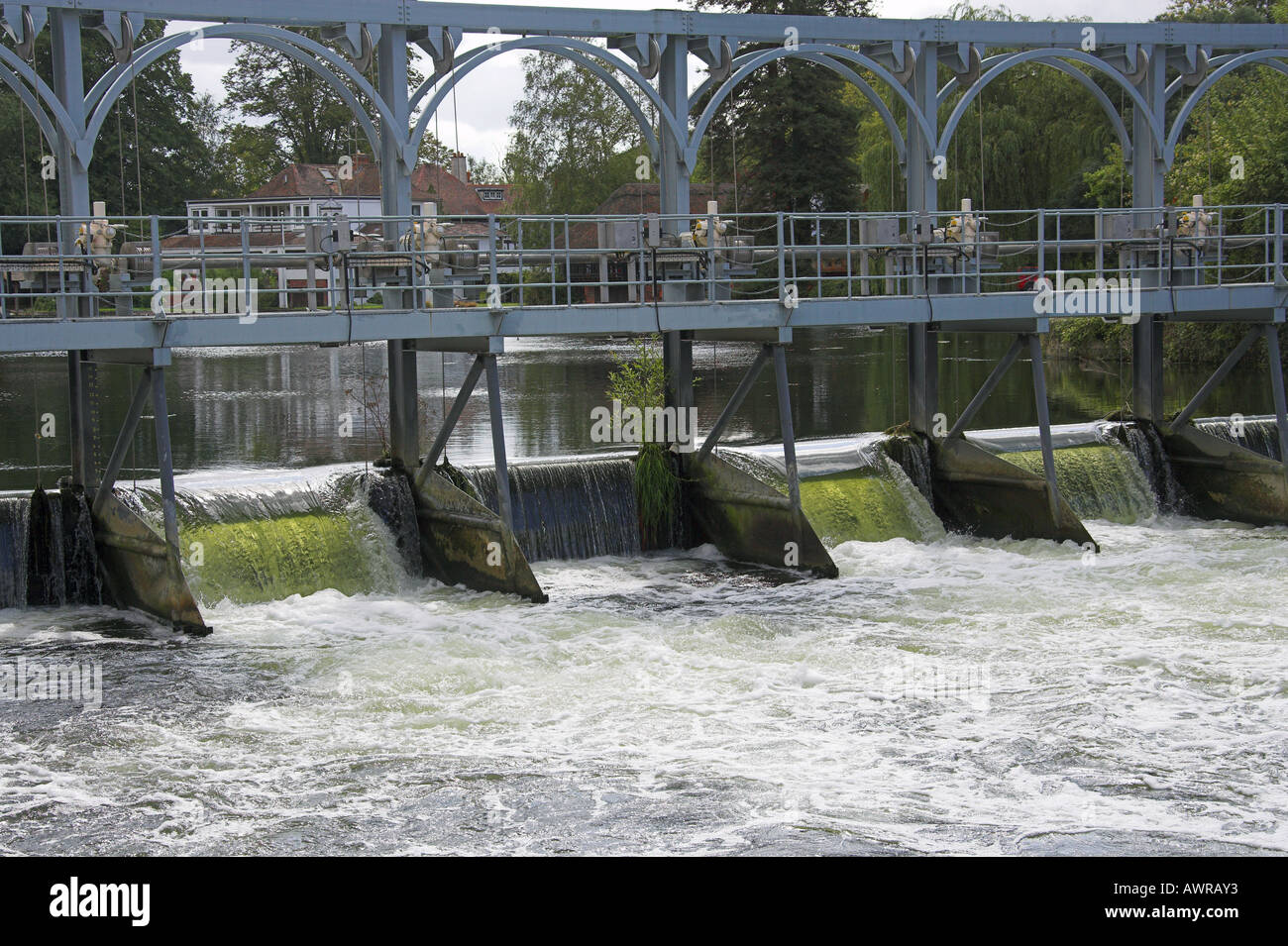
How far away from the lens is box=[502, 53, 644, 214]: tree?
2092 inches

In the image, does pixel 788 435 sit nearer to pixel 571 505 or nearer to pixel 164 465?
pixel 571 505

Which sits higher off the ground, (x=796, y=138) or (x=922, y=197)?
(x=796, y=138)

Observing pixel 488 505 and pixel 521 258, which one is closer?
pixel 521 258

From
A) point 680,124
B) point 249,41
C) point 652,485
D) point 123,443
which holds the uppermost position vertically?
point 249,41

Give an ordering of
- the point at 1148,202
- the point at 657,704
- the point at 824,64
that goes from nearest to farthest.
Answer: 1. the point at 657,704
2. the point at 824,64
3. the point at 1148,202

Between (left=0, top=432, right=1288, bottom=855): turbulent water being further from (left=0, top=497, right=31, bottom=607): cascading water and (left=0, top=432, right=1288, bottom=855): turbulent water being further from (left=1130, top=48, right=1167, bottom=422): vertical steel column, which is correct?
(left=1130, top=48, right=1167, bottom=422): vertical steel column

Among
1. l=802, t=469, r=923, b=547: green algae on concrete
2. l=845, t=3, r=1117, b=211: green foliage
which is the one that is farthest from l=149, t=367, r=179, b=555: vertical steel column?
l=845, t=3, r=1117, b=211: green foliage

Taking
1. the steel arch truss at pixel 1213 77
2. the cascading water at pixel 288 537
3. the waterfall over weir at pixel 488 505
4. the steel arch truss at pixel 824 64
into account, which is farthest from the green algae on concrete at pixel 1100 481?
the cascading water at pixel 288 537

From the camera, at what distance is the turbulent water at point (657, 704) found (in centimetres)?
1049

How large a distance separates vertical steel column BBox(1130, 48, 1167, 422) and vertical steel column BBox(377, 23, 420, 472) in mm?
11165

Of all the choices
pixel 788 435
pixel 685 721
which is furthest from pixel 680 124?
pixel 685 721

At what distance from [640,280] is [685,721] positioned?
7283 millimetres

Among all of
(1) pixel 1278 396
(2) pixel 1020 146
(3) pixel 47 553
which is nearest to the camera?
(3) pixel 47 553

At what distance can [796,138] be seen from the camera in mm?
49031
